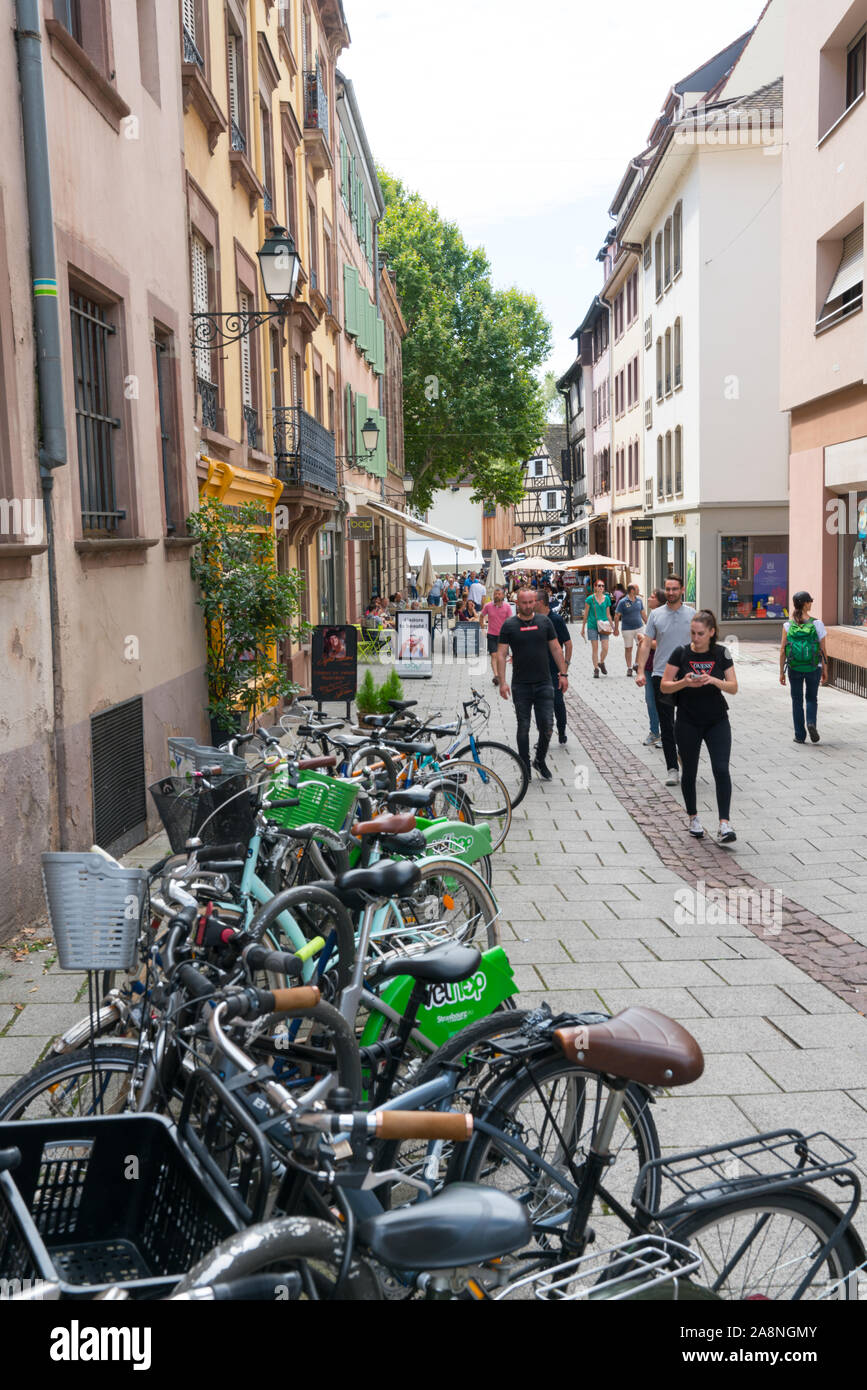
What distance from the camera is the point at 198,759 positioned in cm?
581

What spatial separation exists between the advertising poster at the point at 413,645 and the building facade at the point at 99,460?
11.5m

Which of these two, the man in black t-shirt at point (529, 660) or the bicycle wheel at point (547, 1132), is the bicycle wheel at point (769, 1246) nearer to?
the bicycle wheel at point (547, 1132)

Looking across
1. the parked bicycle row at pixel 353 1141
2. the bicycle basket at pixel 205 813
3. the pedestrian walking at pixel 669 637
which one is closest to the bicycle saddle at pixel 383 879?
the parked bicycle row at pixel 353 1141

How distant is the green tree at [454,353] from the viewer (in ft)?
174

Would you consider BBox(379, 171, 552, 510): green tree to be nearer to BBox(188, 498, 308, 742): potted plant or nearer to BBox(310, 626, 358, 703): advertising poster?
BBox(310, 626, 358, 703): advertising poster

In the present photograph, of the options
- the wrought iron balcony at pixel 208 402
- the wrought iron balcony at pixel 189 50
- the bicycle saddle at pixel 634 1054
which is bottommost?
the bicycle saddle at pixel 634 1054

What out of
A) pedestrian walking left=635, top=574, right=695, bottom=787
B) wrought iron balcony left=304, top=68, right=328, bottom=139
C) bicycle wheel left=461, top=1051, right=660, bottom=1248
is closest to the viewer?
bicycle wheel left=461, top=1051, right=660, bottom=1248

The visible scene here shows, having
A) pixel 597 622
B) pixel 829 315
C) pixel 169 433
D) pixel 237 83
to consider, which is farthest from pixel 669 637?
pixel 597 622

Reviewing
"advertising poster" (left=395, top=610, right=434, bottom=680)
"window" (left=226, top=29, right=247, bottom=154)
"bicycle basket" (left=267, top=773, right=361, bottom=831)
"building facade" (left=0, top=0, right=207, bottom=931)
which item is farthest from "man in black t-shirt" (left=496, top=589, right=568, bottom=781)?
"advertising poster" (left=395, top=610, right=434, bottom=680)

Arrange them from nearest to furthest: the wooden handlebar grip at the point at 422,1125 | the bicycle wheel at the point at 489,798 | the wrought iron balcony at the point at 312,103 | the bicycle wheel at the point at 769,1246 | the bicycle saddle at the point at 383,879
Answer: the wooden handlebar grip at the point at 422,1125 → the bicycle wheel at the point at 769,1246 → the bicycle saddle at the point at 383,879 → the bicycle wheel at the point at 489,798 → the wrought iron balcony at the point at 312,103

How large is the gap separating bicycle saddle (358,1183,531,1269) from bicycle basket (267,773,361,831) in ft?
11.4

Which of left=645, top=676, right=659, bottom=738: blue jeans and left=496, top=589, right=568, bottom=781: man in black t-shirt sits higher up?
left=496, top=589, right=568, bottom=781: man in black t-shirt

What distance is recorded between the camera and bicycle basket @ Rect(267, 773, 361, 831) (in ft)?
17.9

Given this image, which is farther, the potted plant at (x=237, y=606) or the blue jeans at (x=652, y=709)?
the blue jeans at (x=652, y=709)
